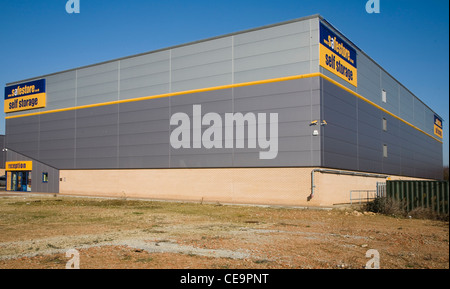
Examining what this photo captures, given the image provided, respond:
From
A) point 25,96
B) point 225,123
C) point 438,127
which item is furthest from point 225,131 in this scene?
point 438,127

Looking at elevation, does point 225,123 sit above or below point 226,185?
above

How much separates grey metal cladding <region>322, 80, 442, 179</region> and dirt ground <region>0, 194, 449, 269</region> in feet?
43.0

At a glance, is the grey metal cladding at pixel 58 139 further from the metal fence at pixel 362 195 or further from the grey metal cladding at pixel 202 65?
the metal fence at pixel 362 195

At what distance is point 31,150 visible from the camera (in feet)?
158

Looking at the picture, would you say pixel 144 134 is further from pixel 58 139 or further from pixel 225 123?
pixel 58 139

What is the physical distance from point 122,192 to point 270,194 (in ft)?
53.7

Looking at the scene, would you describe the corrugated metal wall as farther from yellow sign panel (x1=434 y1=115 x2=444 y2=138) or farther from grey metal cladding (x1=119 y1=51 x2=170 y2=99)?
yellow sign panel (x1=434 y1=115 x2=444 y2=138)

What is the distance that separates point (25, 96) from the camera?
49.2 metres

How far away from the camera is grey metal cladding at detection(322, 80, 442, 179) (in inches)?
1243

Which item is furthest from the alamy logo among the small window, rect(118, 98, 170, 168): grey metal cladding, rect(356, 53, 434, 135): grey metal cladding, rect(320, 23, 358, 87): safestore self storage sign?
the small window

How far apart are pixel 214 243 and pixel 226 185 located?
21.1 metres

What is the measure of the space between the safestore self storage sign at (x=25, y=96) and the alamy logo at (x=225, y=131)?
805 inches

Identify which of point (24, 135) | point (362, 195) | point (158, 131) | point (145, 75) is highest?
point (145, 75)
